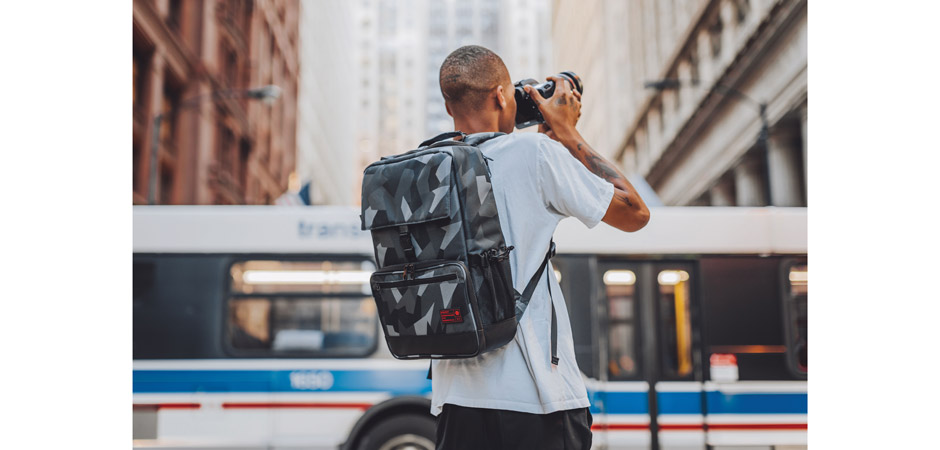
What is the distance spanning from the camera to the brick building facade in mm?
19312

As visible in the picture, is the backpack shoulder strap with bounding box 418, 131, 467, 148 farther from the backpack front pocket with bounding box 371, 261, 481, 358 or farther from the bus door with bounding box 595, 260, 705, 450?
the bus door with bounding box 595, 260, 705, 450

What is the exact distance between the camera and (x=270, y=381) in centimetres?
754

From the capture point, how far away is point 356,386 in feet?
24.7

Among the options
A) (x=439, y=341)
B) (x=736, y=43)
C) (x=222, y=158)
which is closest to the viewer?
(x=439, y=341)

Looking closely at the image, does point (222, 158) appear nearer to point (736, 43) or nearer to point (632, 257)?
point (736, 43)

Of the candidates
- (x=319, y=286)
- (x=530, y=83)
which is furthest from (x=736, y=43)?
(x=530, y=83)

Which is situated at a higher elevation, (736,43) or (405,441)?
(736,43)

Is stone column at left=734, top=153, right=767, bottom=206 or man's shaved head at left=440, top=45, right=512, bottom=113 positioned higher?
stone column at left=734, top=153, right=767, bottom=206

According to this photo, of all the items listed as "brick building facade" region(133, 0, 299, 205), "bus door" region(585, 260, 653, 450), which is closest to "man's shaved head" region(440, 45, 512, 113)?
"bus door" region(585, 260, 653, 450)

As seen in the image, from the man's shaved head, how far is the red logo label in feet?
1.75

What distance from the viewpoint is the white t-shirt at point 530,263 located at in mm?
1813
